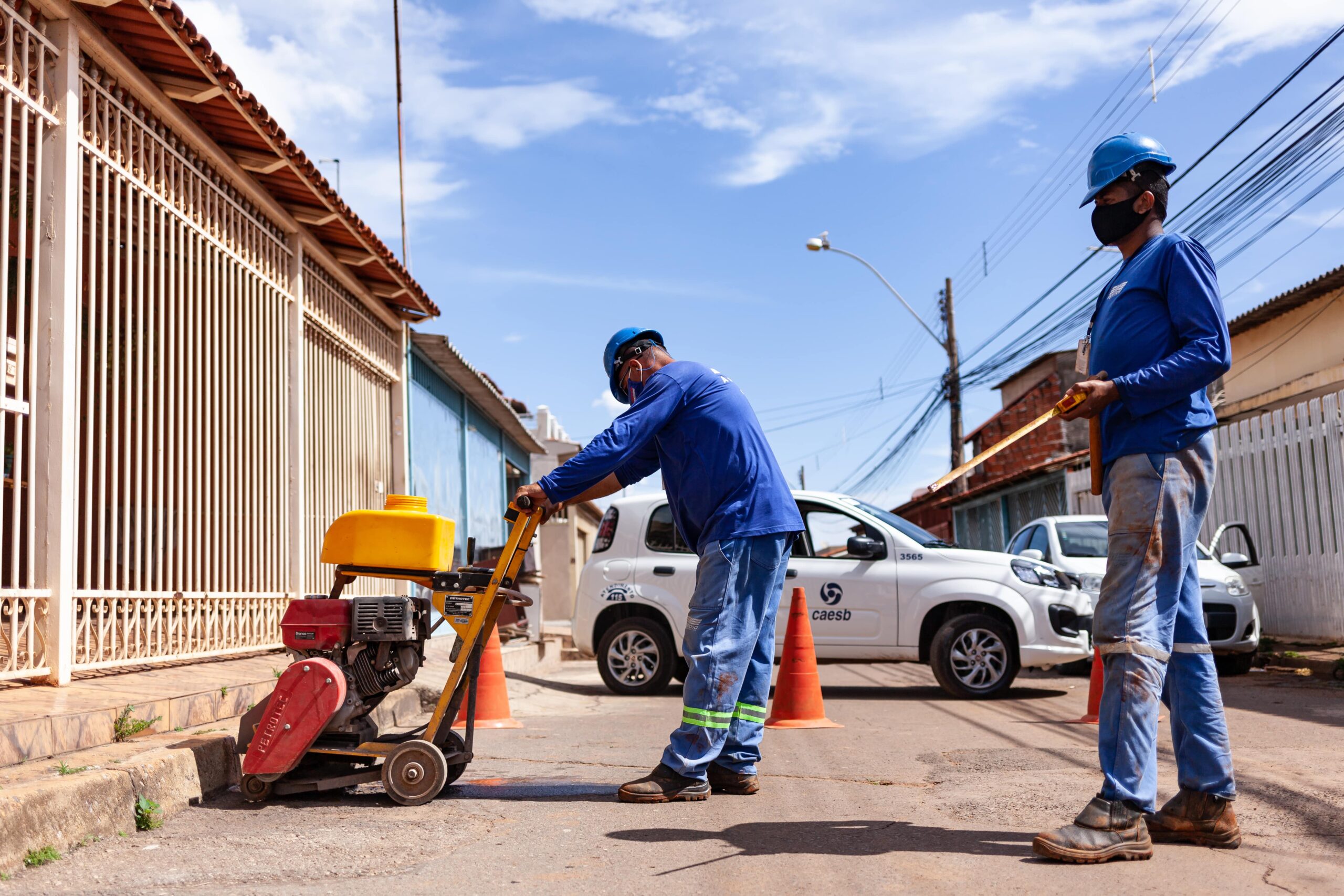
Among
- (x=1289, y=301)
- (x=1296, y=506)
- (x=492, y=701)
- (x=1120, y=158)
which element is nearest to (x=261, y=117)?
(x=492, y=701)

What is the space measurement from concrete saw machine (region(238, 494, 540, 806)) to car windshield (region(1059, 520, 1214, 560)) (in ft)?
29.0

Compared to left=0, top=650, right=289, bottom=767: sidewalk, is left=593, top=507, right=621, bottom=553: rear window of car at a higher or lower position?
higher

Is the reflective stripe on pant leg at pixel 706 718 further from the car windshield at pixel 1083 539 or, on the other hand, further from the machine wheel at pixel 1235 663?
the car windshield at pixel 1083 539

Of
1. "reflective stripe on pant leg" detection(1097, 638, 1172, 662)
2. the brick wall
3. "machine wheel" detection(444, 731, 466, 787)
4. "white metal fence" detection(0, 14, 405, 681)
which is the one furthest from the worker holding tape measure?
the brick wall

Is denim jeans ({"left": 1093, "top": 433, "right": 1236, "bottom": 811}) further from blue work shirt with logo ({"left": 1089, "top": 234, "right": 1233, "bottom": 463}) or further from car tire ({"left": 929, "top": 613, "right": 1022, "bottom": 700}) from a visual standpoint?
car tire ({"left": 929, "top": 613, "right": 1022, "bottom": 700})

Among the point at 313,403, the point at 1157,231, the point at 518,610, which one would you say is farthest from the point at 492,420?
the point at 1157,231

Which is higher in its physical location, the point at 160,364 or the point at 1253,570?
the point at 160,364

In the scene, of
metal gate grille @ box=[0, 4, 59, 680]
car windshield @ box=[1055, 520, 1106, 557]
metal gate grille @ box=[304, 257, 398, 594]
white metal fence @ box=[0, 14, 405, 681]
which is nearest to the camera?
metal gate grille @ box=[0, 4, 59, 680]

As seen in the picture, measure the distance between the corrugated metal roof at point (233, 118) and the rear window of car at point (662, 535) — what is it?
3271 millimetres

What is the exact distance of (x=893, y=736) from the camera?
22.8 ft

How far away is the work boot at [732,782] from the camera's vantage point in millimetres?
4887

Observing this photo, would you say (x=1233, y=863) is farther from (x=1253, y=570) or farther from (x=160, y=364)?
(x=1253, y=570)

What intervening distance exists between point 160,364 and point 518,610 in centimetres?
796

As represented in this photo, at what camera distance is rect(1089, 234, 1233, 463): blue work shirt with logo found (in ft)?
12.0
